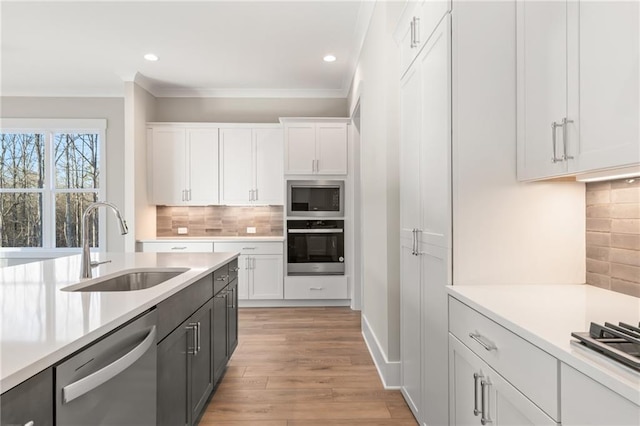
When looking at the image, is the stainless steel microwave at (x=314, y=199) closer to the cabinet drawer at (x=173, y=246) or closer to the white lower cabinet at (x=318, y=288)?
the white lower cabinet at (x=318, y=288)

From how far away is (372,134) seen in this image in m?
3.16

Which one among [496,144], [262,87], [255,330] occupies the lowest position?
[255,330]

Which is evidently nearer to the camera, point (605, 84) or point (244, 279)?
point (605, 84)

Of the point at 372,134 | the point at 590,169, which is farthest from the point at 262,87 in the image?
the point at 590,169

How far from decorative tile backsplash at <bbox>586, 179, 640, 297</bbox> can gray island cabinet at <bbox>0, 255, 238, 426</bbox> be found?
1.76 metres

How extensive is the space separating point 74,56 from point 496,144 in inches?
178

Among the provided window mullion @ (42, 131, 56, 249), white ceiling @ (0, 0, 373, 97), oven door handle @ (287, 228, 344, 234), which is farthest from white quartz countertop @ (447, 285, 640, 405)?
window mullion @ (42, 131, 56, 249)

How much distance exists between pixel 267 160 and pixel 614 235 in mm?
4107

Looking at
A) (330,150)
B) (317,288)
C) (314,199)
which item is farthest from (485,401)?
(330,150)

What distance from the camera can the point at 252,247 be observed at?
479cm

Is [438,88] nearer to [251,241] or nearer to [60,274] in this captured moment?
[60,274]

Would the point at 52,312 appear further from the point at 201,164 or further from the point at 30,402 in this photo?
the point at 201,164

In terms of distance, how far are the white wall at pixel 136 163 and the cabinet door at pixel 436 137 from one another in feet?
12.6

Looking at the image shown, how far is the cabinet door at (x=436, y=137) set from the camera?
1592mm
